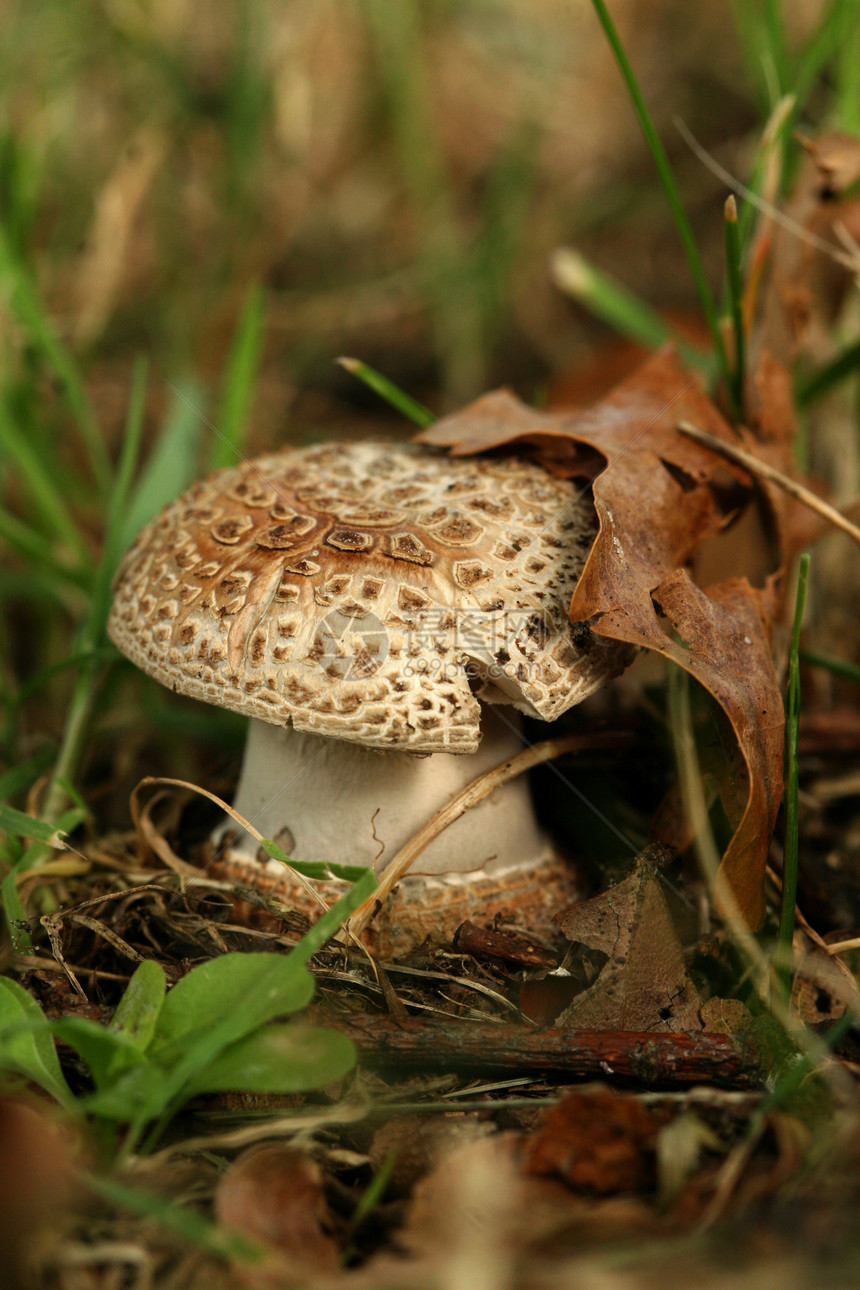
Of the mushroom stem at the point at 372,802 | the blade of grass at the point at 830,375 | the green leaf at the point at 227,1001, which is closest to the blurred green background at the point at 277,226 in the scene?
the mushroom stem at the point at 372,802

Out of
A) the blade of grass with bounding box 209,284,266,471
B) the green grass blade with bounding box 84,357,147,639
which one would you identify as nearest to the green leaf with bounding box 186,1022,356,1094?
the green grass blade with bounding box 84,357,147,639

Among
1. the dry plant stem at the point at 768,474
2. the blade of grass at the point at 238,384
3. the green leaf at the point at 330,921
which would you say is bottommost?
the green leaf at the point at 330,921

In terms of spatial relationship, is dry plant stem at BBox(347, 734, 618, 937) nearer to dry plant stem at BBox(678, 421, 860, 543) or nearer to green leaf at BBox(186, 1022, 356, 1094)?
green leaf at BBox(186, 1022, 356, 1094)

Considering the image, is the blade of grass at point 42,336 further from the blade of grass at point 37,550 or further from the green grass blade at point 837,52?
the green grass blade at point 837,52

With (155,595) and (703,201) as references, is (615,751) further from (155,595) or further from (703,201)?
(703,201)


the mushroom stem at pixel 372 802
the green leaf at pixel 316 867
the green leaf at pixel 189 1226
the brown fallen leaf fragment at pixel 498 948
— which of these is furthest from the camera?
the mushroom stem at pixel 372 802

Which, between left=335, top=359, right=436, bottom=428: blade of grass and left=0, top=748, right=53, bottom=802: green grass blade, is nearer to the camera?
left=0, top=748, right=53, bottom=802: green grass blade
